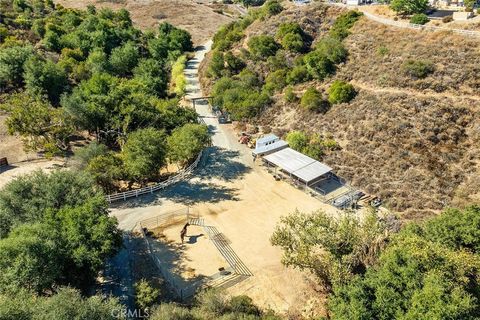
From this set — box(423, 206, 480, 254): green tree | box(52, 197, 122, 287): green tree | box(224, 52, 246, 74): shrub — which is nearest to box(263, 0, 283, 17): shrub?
box(224, 52, 246, 74): shrub

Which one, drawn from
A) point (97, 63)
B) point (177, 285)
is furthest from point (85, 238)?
point (97, 63)

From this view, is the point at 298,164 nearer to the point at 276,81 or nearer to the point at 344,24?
the point at 276,81

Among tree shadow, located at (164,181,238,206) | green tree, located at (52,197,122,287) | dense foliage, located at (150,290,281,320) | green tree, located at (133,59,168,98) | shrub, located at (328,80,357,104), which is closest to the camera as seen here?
dense foliage, located at (150,290,281,320)

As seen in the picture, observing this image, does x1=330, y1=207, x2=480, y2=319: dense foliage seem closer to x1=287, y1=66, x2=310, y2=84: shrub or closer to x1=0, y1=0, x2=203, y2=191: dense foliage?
x1=0, y1=0, x2=203, y2=191: dense foliage

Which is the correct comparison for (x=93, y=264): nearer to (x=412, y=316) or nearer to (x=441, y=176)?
(x=412, y=316)

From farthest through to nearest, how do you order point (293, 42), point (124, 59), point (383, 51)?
1. point (124, 59)
2. point (293, 42)
3. point (383, 51)

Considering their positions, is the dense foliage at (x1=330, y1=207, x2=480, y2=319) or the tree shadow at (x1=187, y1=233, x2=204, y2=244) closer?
the dense foliage at (x1=330, y1=207, x2=480, y2=319)
